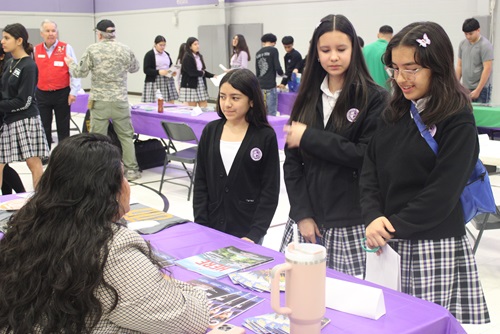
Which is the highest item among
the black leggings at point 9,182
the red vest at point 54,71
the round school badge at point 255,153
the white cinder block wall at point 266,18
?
the white cinder block wall at point 266,18

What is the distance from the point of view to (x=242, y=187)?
2543mm

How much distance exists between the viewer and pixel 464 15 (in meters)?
9.29

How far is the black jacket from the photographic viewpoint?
2.11 meters

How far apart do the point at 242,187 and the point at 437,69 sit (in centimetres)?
103

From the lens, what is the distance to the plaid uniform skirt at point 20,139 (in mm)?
4746

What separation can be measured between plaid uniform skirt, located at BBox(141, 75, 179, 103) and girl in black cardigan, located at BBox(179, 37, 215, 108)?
0.28 metres

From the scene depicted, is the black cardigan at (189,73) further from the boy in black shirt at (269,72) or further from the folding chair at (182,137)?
the folding chair at (182,137)

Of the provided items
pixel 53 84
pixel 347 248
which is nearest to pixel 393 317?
pixel 347 248

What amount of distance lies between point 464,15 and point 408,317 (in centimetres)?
872

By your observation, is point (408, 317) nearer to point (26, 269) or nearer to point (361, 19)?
point (26, 269)

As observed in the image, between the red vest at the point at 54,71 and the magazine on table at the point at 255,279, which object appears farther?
the red vest at the point at 54,71

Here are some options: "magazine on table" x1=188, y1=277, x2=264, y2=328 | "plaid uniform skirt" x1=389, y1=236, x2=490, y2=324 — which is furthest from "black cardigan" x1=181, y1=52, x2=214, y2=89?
"magazine on table" x1=188, y1=277, x2=264, y2=328

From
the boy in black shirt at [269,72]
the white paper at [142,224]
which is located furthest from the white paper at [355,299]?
the boy in black shirt at [269,72]

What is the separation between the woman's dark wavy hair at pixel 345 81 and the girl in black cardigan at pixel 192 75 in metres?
7.00
